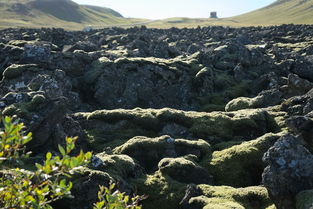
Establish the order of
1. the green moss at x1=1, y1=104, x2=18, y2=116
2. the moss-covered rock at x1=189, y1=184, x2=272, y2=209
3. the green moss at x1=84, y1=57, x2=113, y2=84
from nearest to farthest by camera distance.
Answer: the moss-covered rock at x1=189, y1=184, x2=272, y2=209
the green moss at x1=1, y1=104, x2=18, y2=116
the green moss at x1=84, y1=57, x2=113, y2=84

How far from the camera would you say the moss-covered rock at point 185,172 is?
2133 cm

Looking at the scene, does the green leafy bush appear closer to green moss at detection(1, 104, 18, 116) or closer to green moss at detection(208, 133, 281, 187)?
green moss at detection(208, 133, 281, 187)

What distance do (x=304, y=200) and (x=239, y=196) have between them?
4472 millimetres

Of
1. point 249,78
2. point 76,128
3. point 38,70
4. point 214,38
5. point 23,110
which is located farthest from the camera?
point 214,38

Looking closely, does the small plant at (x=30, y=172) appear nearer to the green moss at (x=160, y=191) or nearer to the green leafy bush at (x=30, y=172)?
the green leafy bush at (x=30, y=172)

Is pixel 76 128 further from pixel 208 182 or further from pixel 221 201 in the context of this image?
pixel 221 201

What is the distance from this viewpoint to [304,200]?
50.0ft

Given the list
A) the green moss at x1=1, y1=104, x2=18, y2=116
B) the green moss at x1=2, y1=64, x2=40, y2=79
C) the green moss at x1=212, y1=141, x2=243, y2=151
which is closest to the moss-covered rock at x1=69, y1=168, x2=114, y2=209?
the green moss at x1=1, y1=104, x2=18, y2=116

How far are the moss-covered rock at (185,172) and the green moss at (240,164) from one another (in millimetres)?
1455

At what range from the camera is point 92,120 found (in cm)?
3077

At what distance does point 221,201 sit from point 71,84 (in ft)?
94.0

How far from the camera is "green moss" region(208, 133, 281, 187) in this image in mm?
22469

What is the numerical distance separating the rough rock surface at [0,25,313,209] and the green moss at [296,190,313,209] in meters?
0.07

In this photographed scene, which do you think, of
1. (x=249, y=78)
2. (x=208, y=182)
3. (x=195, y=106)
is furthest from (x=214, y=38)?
(x=208, y=182)
